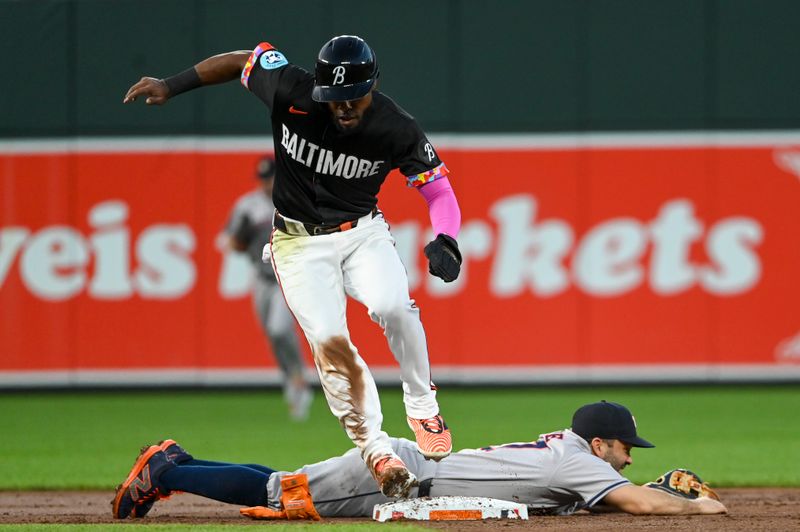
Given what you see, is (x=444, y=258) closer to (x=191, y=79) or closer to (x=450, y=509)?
(x=450, y=509)

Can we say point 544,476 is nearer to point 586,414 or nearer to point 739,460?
point 586,414

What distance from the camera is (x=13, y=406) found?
43.2 feet

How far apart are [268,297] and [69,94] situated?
388 centimetres

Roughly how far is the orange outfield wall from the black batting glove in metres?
7.73

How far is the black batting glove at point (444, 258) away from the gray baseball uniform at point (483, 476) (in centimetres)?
93

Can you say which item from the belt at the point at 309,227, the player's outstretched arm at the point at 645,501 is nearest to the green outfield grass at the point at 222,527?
the player's outstretched arm at the point at 645,501

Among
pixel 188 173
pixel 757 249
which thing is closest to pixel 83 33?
pixel 188 173

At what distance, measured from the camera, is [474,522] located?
612 cm

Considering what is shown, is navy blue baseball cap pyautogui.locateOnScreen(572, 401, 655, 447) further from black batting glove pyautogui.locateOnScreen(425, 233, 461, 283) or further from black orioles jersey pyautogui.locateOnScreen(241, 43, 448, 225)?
black orioles jersey pyautogui.locateOnScreen(241, 43, 448, 225)

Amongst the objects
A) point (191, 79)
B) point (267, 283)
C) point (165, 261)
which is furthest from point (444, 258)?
point (165, 261)

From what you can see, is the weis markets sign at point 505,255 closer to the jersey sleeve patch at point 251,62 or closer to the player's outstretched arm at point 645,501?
the jersey sleeve patch at point 251,62

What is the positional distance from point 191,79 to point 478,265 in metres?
7.88

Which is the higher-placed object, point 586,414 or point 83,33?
point 83,33

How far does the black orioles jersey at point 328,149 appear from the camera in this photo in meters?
6.11
